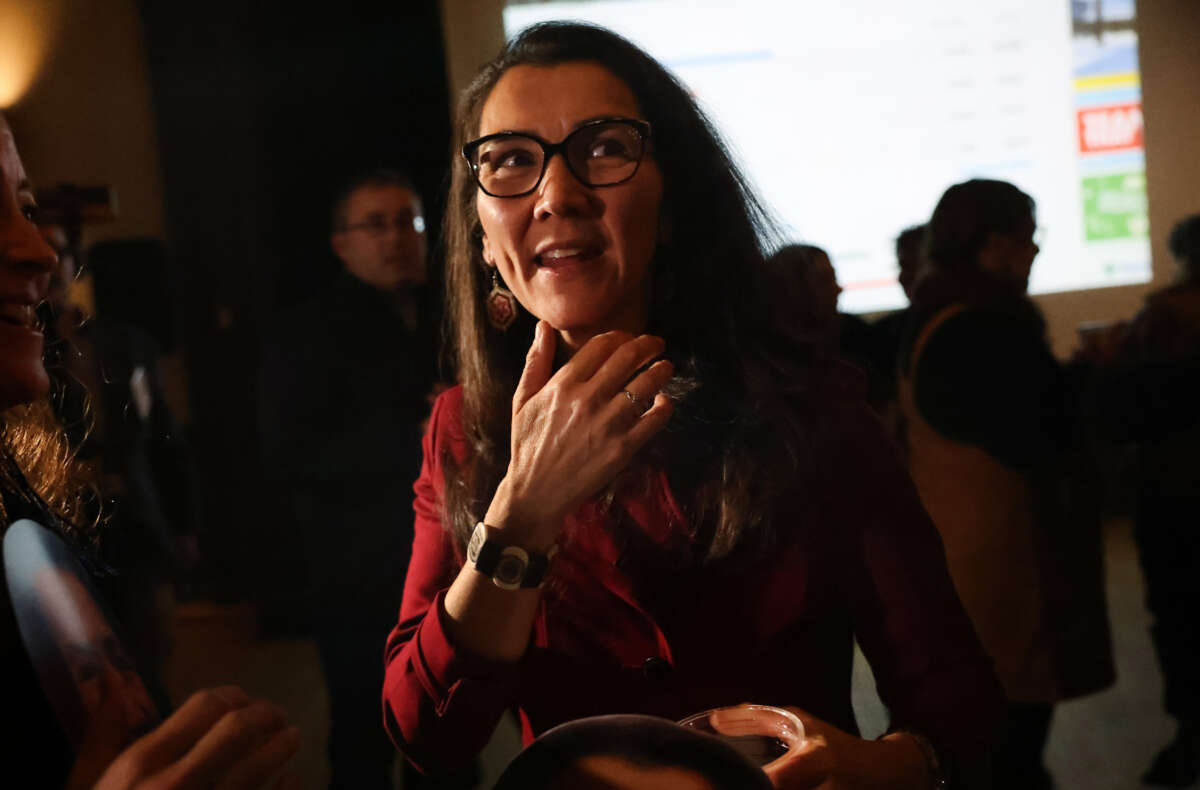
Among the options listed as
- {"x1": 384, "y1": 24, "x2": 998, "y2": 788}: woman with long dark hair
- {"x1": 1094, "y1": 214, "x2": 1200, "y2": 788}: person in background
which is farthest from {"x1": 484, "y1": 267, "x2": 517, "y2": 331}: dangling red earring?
{"x1": 1094, "y1": 214, "x2": 1200, "y2": 788}: person in background

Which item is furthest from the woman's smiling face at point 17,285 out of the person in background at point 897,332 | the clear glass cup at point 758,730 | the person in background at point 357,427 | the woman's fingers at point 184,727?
the person in background at point 897,332

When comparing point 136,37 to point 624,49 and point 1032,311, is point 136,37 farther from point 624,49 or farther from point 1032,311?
point 1032,311

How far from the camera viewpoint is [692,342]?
2.14ft

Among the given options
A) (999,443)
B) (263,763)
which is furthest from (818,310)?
(263,763)

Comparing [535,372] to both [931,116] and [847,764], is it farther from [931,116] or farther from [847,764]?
[931,116]

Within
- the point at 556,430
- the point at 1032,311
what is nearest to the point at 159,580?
the point at 556,430

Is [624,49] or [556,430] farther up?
[624,49]

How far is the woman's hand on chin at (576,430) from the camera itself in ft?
1.65

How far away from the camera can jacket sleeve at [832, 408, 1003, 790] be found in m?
0.63

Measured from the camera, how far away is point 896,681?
636 mm

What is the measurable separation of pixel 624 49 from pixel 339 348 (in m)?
0.31

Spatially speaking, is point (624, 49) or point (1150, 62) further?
point (1150, 62)

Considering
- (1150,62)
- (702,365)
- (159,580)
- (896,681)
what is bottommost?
(896,681)

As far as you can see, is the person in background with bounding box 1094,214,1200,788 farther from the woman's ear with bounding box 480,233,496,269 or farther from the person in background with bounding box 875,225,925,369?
→ the woman's ear with bounding box 480,233,496,269
